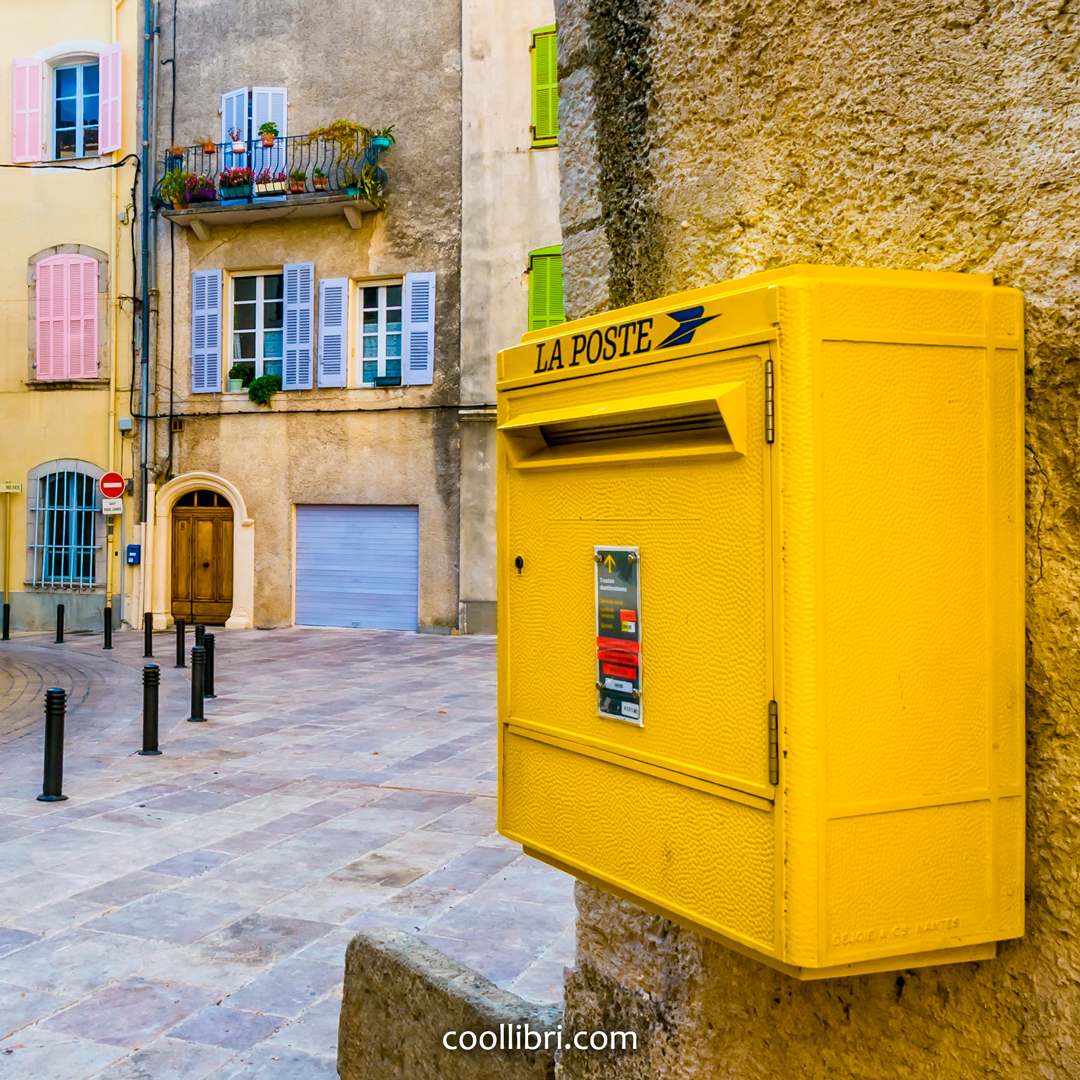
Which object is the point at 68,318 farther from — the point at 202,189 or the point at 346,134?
the point at 346,134

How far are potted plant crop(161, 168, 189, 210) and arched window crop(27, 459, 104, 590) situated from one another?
5.08m

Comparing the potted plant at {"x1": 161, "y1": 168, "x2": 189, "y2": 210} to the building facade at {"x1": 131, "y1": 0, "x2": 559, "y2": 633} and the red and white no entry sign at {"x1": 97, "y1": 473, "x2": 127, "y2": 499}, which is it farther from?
the red and white no entry sign at {"x1": 97, "y1": 473, "x2": 127, "y2": 499}

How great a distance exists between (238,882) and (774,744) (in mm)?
4706

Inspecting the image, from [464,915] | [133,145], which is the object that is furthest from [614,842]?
[133,145]

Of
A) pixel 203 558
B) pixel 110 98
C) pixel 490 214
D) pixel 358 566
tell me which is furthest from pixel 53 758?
pixel 110 98

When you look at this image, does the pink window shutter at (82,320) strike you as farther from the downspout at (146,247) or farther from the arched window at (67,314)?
the downspout at (146,247)

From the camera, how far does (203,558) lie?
2020 centimetres

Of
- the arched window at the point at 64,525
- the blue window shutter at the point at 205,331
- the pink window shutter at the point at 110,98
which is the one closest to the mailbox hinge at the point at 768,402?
the blue window shutter at the point at 205,331

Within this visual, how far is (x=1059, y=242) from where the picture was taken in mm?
1602

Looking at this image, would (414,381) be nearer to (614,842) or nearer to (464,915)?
(464,915)

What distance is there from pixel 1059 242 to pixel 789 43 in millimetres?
662

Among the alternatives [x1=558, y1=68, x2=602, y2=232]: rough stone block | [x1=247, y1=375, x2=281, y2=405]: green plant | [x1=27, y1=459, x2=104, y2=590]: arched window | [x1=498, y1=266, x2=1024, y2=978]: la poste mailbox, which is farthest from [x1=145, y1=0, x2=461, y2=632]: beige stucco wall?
[x1=498, y1=266, x2=1024, y2=978]: la poste mailbox

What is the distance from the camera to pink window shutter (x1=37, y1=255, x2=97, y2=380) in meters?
20.4

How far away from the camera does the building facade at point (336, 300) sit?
1870cm
